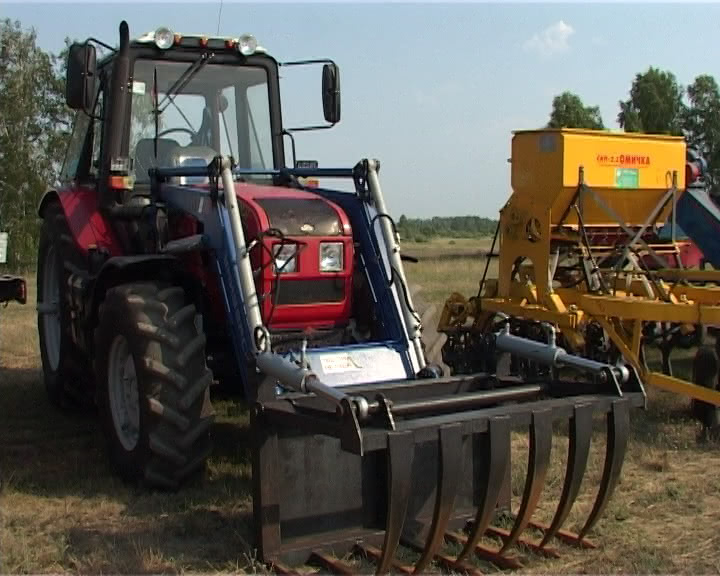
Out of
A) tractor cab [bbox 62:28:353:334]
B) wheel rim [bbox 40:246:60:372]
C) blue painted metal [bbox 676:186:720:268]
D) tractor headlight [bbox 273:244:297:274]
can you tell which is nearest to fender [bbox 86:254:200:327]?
tractor cab [bbox 62:28:353:334]

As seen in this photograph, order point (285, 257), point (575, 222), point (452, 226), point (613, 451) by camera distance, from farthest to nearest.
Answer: point (452, 226) → point (575, 222) → point (285, 257) → point (613, 451)

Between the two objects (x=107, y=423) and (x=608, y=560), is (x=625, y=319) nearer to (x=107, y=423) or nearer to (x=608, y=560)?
(x=608, y=560)

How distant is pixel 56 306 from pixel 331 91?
282 cm

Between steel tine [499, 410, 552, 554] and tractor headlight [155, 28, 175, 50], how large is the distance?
3544 millimetres

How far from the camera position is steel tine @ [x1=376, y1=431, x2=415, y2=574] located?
3338 millimetres

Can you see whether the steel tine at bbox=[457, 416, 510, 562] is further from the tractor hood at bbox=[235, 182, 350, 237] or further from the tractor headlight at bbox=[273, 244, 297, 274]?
the tractor hood at bbox=[235, 182, 350, 237]

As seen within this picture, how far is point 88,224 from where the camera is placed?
595 centimetres

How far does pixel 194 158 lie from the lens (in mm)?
5957

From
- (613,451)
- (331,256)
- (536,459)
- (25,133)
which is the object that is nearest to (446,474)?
(536,459)

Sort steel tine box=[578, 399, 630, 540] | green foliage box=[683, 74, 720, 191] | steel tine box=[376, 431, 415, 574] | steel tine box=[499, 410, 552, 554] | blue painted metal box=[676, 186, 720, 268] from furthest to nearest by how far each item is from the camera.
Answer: green foliage box=[683, 74, 720, 191] → blue painted metal box=[676, 186, 720, 268] → steel tine box=[578, 399, 630, 540] → steel tine box=[499, 410, 552, 554] → steel tine box=[376, 431, 415, 574]

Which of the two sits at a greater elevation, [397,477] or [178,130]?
[178,130]

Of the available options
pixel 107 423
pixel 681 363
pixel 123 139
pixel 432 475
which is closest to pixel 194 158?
pixel 123 139

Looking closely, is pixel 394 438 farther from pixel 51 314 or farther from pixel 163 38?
pixel 51 314

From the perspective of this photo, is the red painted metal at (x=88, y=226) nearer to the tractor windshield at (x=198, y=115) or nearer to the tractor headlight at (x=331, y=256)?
the tractor windshield at (x=198, y=115)
